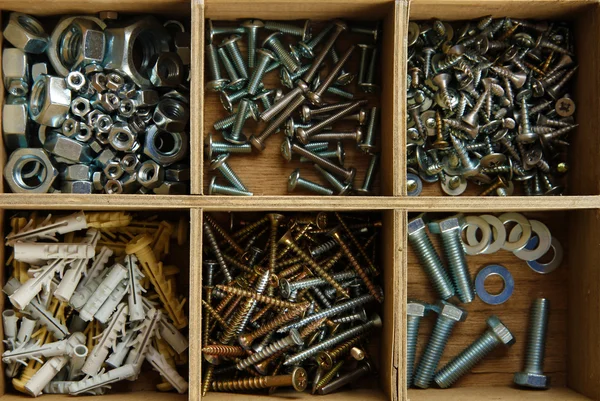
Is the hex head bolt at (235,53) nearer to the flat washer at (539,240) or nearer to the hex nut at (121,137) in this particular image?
the hex nut at (121,137)

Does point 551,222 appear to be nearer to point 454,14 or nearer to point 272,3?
point 454,14

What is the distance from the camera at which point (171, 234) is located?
233 centimetres

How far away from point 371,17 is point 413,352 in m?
1.33

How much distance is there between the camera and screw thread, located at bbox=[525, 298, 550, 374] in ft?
7.56

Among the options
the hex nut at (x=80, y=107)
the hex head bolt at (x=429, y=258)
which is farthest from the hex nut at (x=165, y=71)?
the hex head bolt at (x=429, y=258)

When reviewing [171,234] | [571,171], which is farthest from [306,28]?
[571,171]

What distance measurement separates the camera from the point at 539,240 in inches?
94.0

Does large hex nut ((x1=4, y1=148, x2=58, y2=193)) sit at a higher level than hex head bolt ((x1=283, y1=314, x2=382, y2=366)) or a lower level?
higher

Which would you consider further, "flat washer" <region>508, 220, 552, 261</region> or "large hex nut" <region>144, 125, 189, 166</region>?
"flat washer" <region>508, 220, 552, 261</region>

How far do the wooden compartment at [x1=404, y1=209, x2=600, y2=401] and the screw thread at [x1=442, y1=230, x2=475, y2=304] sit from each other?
9 cm

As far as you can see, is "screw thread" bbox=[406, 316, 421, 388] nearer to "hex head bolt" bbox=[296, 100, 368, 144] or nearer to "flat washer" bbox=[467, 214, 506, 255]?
"flat washer" bbox=[467, 214, 506, 255]

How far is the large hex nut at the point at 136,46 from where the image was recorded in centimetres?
220

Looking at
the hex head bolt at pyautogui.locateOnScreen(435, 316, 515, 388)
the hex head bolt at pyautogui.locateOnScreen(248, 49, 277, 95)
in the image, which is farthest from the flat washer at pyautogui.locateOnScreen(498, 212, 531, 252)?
the hex head bolt at pyautogui.locateOnScreen(248, 49, 277, 95)

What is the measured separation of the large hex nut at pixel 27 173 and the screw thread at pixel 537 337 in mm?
1952
